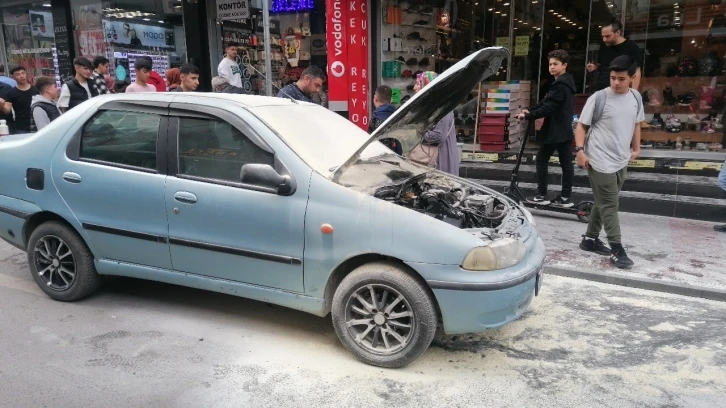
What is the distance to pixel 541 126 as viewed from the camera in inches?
269

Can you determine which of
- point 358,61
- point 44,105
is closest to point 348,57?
point 358,61

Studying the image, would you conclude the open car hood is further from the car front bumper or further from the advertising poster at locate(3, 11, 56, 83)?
the advertising poster at locate(3, 11, 56, 83)

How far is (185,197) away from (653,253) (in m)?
4.81

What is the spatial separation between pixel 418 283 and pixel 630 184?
18.4 ft

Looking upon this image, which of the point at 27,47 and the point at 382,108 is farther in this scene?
the point at 27,47

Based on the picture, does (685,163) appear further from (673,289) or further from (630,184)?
(673,289)

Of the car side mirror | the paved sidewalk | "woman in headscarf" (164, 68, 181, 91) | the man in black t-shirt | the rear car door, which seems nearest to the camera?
the car side mirror

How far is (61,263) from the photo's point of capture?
14.2 feet

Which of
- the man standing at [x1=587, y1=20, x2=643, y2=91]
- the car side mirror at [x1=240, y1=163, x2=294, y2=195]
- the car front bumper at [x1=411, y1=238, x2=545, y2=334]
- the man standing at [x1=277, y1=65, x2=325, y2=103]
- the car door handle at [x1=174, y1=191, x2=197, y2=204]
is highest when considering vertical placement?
the man standing at [x1=587, y1=20, x2=643, y2=91]

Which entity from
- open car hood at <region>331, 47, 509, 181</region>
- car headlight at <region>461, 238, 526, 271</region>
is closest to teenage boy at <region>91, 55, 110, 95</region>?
open car hood at <region>331, 47, 509, 181</region>

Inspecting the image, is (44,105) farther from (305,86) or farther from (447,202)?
(447,202)

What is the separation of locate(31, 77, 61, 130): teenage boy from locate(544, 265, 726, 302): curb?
6.50 m

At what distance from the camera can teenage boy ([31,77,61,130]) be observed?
Result: 689 centimetres

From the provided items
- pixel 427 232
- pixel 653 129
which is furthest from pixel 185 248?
pixel 653 129
